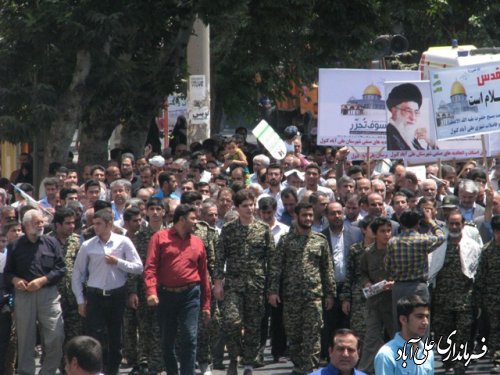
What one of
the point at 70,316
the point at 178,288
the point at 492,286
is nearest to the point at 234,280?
the point at 178,288

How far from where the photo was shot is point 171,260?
13758 mm

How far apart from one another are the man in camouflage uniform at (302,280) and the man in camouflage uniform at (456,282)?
111 cm

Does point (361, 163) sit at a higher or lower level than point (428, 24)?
lower

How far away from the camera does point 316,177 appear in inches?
697

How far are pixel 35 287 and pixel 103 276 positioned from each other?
25.9 inches

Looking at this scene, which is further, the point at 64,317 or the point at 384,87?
the point at 384,87

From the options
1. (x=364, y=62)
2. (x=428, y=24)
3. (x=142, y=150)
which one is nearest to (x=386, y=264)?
(x=142, y=150)

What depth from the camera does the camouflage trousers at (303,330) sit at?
14.1m

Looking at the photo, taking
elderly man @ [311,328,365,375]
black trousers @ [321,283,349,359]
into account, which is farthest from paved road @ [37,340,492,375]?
elderly man @ [311,328,365,375]

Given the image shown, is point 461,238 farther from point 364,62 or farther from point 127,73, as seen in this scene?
point 364,62

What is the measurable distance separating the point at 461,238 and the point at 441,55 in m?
9.37

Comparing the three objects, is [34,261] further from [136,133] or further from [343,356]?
[136,133]

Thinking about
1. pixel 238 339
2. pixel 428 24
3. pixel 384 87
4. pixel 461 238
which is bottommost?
pixel 238 339

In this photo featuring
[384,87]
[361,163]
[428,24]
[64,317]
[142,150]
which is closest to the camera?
[64,317]
